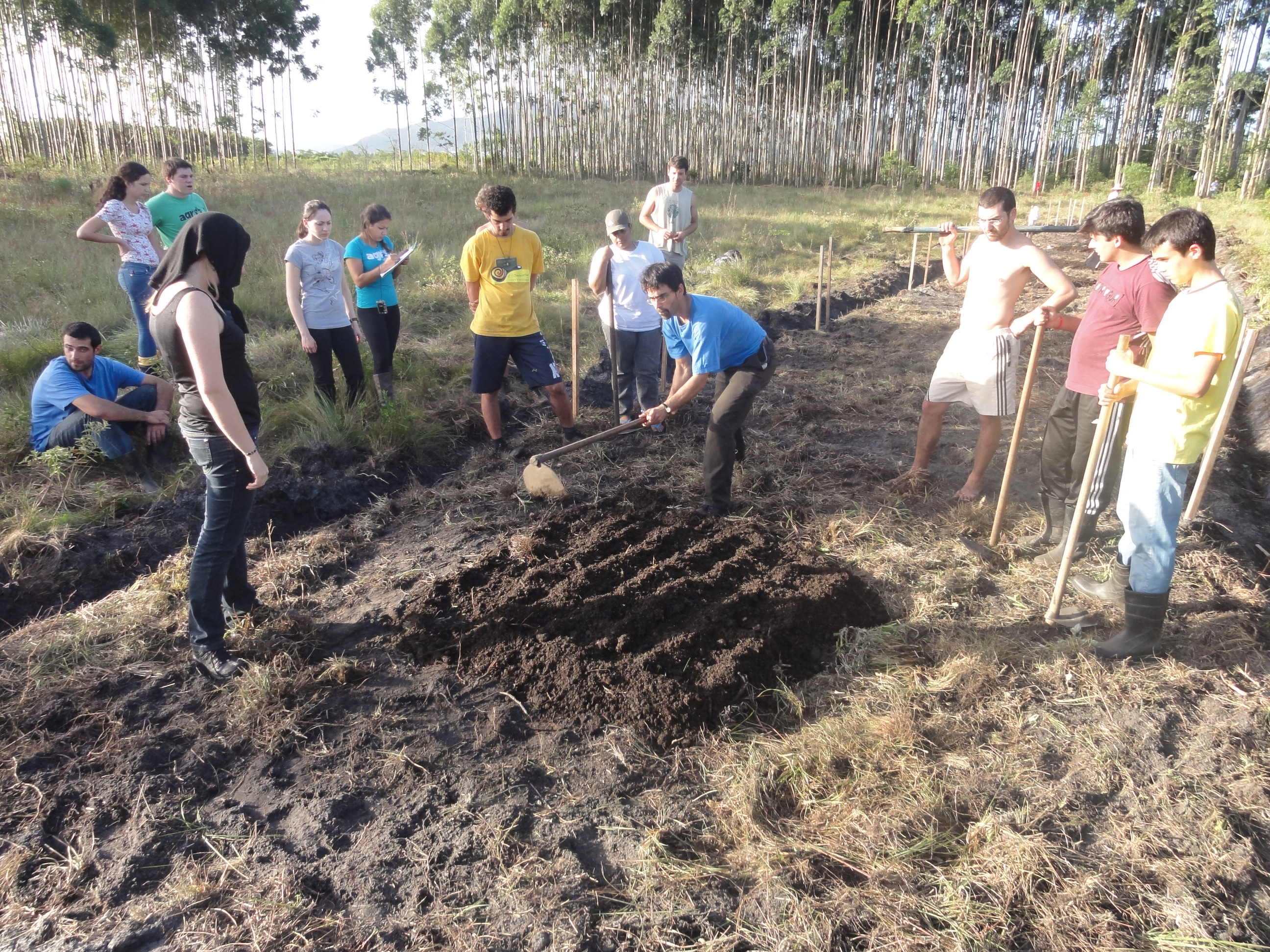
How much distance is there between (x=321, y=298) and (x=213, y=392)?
2597mm

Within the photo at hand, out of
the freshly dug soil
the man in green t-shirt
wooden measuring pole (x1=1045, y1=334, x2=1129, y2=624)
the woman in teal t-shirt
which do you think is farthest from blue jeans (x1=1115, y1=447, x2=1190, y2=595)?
the man in green t-shirt

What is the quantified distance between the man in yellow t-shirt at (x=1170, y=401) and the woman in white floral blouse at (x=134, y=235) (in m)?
6.25

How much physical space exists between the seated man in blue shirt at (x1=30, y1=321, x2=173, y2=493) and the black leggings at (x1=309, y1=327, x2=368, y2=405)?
1.07 meters

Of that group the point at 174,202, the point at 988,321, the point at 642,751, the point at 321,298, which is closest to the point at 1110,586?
the point at 988,321

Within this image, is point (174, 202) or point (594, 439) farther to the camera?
point (174, 202)

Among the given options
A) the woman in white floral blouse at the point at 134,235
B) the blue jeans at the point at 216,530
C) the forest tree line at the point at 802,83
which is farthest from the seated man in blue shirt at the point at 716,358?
the forest tree line at the point at 802,83

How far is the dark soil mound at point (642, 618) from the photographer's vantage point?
287cm

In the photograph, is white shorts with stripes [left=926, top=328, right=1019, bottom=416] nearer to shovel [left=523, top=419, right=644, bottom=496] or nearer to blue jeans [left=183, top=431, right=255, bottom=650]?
shovel [left=523, top=419, right=644, bottom=496]

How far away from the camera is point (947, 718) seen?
2760 millimetres

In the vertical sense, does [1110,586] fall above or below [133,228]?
below

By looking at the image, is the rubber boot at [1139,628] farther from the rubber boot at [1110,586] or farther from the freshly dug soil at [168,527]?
the freshly dug soil at [168,527]

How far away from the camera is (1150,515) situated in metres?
2.76

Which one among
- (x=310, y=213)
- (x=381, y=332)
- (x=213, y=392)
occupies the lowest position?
(x=381, y=332)

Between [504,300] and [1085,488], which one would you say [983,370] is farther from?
[504,300]
